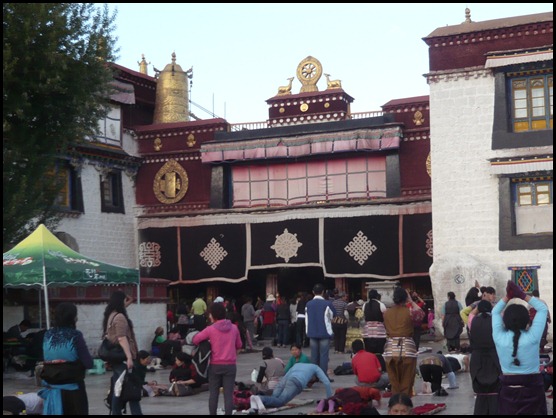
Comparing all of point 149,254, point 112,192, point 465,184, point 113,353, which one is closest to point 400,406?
point 113,353

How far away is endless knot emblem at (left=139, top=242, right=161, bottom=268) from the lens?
31.8 m

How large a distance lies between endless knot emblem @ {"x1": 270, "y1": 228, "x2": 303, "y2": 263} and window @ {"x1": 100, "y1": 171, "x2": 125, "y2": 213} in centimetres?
565

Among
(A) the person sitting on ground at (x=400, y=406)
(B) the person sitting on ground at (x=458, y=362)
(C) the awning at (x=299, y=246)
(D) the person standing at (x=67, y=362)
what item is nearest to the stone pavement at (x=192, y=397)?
(B) the person sitting on ground at (x=458, y=362)

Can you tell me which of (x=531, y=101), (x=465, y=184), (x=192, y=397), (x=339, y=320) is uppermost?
(x=531, y=101)

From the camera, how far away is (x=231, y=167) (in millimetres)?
31484

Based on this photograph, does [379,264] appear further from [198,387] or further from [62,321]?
[62,321]

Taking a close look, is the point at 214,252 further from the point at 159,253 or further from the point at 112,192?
the point at 112,192

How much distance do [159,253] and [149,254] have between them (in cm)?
38

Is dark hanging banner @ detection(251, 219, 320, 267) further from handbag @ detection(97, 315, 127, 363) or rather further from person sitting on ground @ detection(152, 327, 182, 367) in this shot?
handbag @ detection(97, 315, 127, 363)

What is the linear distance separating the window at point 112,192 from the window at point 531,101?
13580 millimetres

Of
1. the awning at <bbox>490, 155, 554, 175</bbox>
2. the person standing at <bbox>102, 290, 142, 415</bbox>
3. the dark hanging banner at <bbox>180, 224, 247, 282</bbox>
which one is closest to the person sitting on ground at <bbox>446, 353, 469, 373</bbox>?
the person standing at <bbox>102, 290, 142, 415</bbox>

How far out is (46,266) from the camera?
653 inches

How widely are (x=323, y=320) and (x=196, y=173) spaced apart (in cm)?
1763

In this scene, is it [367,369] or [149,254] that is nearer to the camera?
[367,369]
